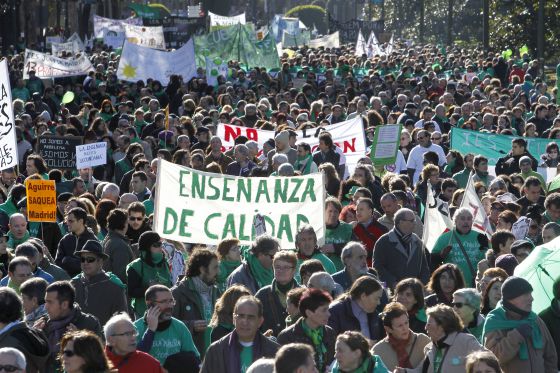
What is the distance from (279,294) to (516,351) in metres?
1.82

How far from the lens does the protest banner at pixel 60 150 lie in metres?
16.6

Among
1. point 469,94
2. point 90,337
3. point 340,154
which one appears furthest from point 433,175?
point 469,94

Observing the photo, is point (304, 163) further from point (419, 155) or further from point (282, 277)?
point (282, 277)

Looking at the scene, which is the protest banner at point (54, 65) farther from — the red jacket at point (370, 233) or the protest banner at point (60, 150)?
the red jacket at point (370, 233)

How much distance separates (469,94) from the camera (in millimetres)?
26969

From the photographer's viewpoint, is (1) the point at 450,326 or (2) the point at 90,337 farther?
(1) the point at 450,326

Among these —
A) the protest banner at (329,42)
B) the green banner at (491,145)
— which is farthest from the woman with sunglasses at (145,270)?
the protest banner at (329,42)

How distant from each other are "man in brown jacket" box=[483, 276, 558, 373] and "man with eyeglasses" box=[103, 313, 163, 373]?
1.90 metres

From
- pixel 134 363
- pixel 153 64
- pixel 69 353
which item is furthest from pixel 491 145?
pixel 69 353

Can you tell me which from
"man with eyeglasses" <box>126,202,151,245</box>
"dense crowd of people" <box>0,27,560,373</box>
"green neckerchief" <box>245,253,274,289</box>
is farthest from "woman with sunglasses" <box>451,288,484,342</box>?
"man with eyeglasses" <box>126,202,151,245</box>

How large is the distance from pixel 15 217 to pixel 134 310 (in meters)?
1.74

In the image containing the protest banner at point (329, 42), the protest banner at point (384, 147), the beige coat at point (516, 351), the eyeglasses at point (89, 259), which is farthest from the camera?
the protest banner at point (329, 42)

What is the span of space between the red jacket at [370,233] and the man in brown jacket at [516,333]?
371 cm

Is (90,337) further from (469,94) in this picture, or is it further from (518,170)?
(469,94)
